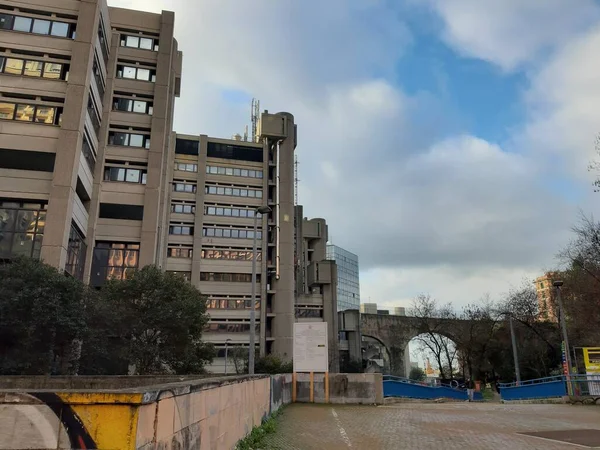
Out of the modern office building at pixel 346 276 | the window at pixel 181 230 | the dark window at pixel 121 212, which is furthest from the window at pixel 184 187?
the modern office building at pixel 346 276

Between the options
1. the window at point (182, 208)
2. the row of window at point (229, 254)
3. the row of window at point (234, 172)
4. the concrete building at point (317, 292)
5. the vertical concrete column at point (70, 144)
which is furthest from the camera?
the concrete building at point (317, 292)

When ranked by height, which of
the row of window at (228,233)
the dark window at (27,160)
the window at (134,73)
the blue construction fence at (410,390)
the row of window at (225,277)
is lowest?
the blue construction fence at (410,390)

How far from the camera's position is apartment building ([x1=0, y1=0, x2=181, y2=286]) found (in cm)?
2902

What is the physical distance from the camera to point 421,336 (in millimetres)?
53844

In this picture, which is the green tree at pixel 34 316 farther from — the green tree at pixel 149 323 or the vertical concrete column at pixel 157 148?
the vertical concrete column at pixel 157 148

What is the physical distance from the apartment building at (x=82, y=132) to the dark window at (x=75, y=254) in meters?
0.14

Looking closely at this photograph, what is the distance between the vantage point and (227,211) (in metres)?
68.1

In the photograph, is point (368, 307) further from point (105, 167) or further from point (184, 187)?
point (105, 167)

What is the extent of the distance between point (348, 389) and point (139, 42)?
3960 centimetres

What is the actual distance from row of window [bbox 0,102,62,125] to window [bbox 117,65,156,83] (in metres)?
13.1

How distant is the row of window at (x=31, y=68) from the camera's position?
31.2m

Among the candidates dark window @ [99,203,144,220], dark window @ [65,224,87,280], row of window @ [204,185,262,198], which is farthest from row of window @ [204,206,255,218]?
dark window @ [65,224,87,280]

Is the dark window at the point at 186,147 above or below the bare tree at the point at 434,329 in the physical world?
above

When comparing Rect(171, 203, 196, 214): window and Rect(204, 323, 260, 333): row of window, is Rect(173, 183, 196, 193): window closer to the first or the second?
Rect(171, 203, 196, 214): window
